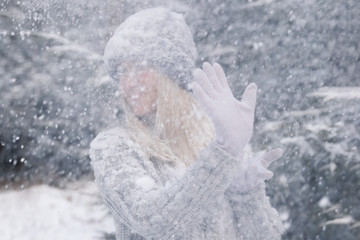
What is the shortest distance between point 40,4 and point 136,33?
12.1 feet

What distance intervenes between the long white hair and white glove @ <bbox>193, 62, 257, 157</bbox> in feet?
1.02

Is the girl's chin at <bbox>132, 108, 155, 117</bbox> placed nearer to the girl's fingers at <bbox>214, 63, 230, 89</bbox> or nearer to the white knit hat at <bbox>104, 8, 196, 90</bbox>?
the white knit hat at <bbox>104, 8, 196, 90</bbox>

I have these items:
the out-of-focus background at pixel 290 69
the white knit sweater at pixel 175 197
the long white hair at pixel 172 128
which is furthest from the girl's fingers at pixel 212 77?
the out-of-focus background at pixel 290 69

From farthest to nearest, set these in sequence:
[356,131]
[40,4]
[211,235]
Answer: [40,4] → [356,131] → [211,235]

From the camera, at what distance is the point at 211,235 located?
5.27 feet

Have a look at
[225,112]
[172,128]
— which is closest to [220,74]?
[225,112]

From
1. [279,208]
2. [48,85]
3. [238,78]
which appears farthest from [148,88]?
[48,85]

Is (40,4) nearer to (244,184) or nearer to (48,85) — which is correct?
(48,85)

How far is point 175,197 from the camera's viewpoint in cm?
142

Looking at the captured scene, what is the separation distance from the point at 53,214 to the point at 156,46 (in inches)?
187


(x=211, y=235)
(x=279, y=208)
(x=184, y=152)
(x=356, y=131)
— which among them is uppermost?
(x=184, y=152)

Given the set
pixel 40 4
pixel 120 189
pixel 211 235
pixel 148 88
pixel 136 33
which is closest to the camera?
pixel 120 189

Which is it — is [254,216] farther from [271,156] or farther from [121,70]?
[121,70]

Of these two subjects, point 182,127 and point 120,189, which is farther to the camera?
point 182,127
